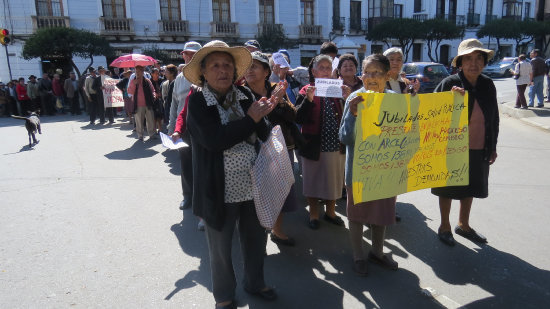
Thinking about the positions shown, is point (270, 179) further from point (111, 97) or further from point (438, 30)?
point (438, 30)

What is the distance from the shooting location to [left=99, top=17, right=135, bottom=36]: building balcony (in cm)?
2450

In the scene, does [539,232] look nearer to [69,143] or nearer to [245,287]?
[245,287]

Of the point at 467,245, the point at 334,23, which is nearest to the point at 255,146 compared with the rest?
the point at 467,245

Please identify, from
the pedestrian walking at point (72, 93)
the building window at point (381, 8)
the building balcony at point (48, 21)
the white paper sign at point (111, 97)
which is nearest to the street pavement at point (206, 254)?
the white paper sign at point (111, 97)

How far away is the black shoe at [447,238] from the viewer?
145 inches

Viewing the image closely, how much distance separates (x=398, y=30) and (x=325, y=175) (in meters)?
31.4

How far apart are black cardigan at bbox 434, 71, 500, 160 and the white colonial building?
52.0ft

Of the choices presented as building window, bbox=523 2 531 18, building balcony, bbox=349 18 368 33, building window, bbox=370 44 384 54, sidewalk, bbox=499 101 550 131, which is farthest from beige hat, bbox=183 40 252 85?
building window, bbox=523 2 531 18

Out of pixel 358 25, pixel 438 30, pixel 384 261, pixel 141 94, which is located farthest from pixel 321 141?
pixel 438 30

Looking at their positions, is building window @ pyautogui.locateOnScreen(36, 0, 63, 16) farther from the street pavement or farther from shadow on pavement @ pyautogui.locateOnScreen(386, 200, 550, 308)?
shadow on pavement @ pyautogui.locateOnScreen(386, 200, 550, 308)

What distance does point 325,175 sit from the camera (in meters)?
3.94

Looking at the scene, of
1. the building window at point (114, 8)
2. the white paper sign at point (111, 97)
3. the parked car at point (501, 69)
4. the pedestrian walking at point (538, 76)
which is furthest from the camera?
the parked car at point (501, 69)

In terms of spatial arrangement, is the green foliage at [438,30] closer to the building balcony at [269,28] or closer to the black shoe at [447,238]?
the building balcony at [269,28]

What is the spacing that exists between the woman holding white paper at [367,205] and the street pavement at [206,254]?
13cm
